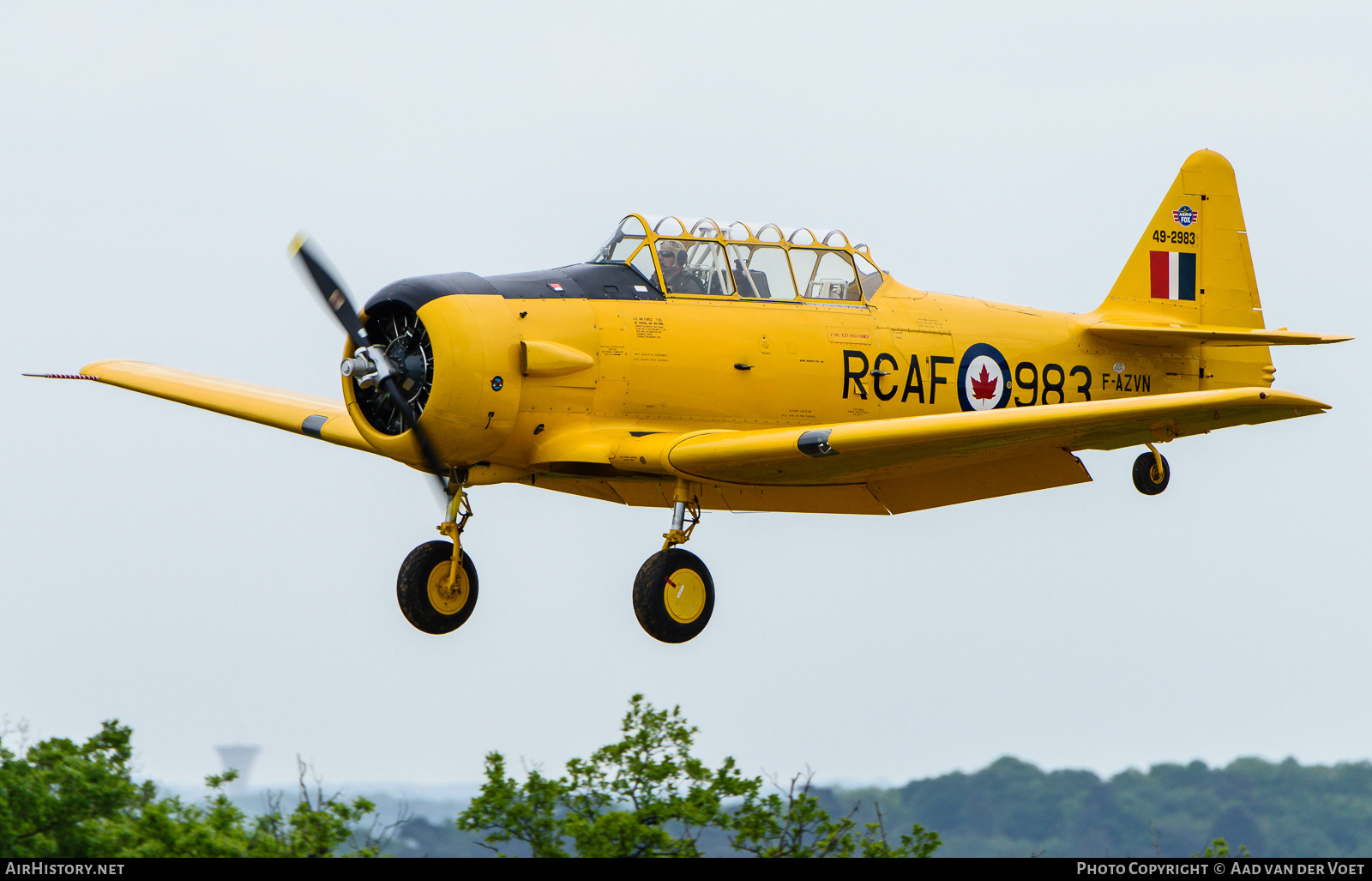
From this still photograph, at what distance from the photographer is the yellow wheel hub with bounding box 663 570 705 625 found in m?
12.9

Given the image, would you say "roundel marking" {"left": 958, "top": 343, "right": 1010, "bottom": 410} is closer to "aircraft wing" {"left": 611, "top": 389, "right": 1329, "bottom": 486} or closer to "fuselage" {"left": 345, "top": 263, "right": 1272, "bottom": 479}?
"fuselage" {"left": 345, "top": 263, "right": 1272, "bottom": 479}

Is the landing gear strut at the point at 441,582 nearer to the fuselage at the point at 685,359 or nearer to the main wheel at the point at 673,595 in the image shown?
the fuselage at the point at 685,359

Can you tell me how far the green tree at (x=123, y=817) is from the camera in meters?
14.1

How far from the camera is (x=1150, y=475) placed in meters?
16.5

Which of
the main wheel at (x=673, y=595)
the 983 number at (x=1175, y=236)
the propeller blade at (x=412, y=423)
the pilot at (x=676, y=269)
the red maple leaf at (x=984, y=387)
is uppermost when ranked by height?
the 983 number at (x=1175, y=236)

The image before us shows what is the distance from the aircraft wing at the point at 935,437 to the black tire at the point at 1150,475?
268cm

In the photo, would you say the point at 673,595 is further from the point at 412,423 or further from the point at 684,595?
the point at 412,423

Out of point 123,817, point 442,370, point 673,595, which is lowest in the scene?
point 123,817

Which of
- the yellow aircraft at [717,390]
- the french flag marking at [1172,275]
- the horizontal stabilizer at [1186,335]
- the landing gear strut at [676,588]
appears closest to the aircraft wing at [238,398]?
the yellow aircraft at [717,390]

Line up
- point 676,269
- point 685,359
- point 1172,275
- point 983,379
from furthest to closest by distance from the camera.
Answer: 1. point 1172,275
2. point 983,379
3. point 676,269
4. point 685,359

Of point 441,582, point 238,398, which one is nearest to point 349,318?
point 441,582

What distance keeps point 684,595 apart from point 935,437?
7.69ft

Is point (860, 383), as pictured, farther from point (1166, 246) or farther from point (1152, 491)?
point (1166, 246)
